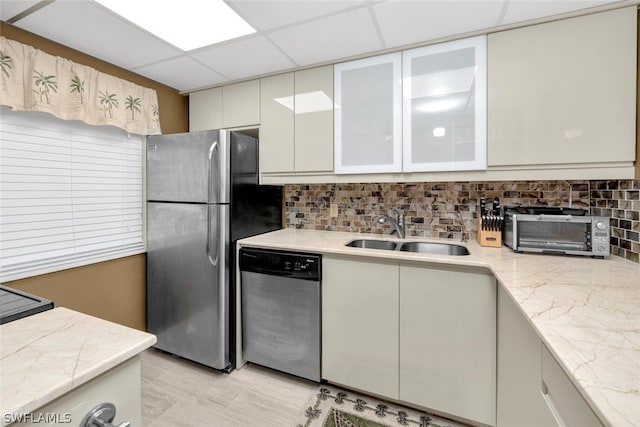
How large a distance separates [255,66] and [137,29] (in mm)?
743

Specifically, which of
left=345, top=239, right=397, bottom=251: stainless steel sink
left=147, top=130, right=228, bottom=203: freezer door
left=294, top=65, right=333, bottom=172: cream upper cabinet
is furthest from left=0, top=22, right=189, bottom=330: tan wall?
left=345, top=239, right=397, bottom=251: stainless steel sink

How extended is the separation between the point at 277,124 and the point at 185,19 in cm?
87

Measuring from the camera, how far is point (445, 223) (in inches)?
81.6

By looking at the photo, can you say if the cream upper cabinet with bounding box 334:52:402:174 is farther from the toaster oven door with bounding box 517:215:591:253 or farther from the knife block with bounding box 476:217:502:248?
the toaster oven door with bounding box 517:215:591:253

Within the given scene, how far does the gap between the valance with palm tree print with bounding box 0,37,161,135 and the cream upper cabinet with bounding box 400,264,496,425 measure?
7.44 feet

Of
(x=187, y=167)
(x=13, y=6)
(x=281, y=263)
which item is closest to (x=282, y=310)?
(x=281, y=263)

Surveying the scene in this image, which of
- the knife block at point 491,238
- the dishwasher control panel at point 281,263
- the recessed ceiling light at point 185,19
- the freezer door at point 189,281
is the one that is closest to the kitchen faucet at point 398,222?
the knife block at point 491,238

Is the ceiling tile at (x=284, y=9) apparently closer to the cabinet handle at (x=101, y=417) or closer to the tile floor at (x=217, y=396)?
the cabinet handle at (x=101, y=417)

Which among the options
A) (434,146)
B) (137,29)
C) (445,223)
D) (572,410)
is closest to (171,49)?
(137,29)

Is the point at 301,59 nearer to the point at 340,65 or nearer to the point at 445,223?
the point at 340,65

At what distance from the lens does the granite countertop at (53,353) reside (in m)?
0.52

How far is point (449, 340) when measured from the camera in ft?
4.95

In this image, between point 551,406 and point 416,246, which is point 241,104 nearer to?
point 416,246

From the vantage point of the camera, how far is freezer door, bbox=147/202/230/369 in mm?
1934
